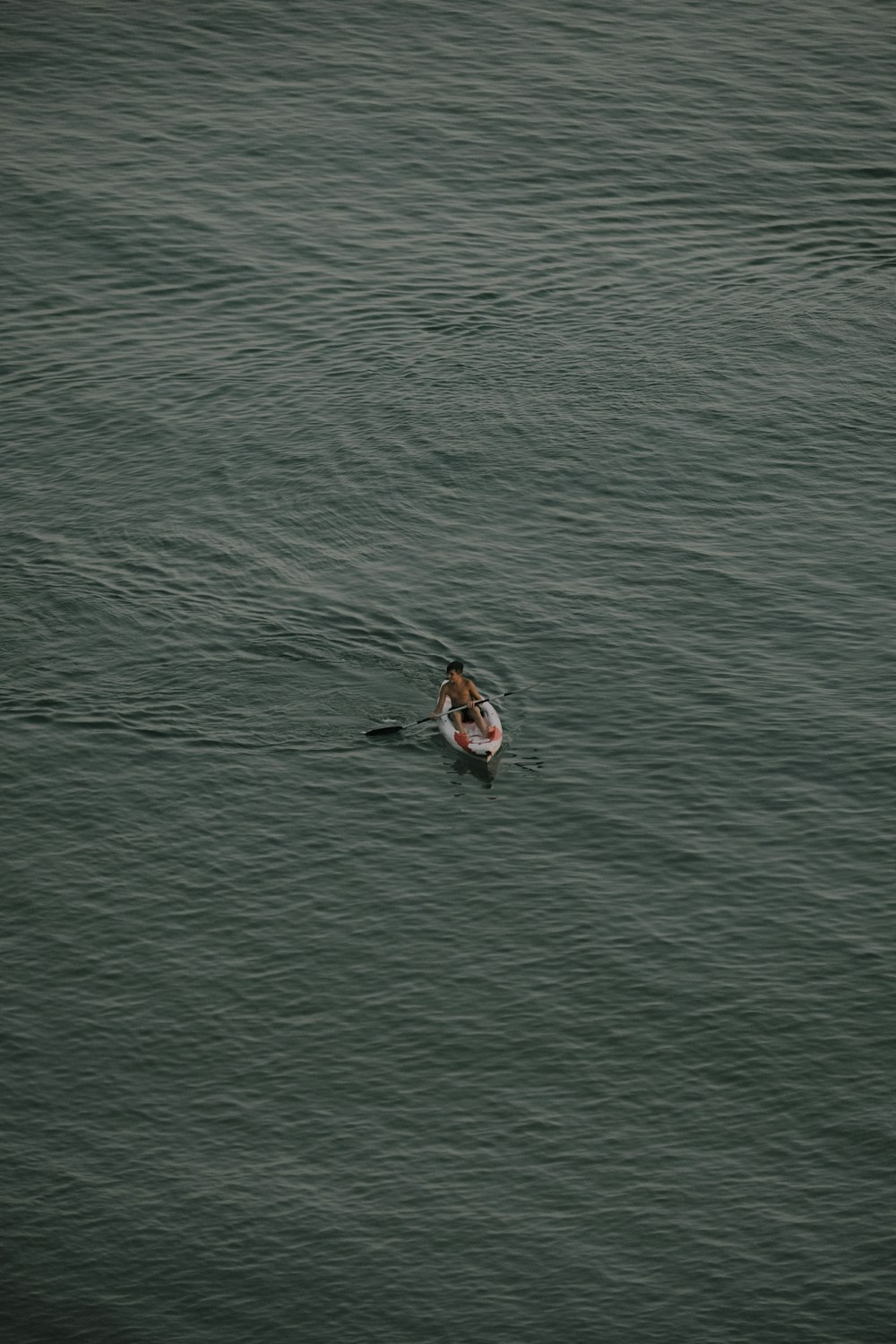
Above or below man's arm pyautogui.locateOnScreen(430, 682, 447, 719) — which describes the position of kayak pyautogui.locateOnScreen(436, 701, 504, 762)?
below

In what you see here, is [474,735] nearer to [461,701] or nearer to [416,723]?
[461,701]

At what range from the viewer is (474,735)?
180 feet

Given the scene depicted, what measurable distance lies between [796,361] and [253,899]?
39.6m

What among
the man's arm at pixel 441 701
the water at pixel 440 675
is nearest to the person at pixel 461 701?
the man's arm at pixel 441 701

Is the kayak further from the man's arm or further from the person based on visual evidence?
the man's arm

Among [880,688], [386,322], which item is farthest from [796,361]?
[880,688]

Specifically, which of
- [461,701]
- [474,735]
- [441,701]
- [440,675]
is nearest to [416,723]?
[441,701]

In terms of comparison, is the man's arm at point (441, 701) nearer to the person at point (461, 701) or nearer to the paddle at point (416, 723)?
the person at point (461, 701)

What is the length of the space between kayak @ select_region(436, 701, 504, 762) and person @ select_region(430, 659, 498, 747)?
0.03 meters

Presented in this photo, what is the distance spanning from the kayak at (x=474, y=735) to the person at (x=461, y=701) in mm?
25

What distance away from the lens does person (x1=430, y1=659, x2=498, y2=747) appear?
54.8m

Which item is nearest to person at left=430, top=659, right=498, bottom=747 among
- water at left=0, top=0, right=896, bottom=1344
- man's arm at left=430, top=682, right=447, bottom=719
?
man's arm at left=430, top=682, right=447, bottom=719

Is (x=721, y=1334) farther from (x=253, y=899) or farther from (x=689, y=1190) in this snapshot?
(x=253, y=899)

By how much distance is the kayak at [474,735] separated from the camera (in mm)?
54500
